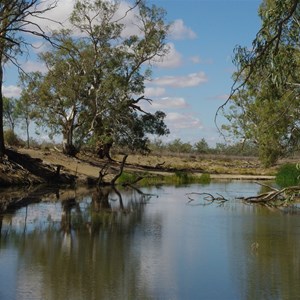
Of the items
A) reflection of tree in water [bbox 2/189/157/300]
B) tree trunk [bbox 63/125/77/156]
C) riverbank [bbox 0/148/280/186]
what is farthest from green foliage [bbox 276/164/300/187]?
tree trunk [bbox 63/125/77/156]

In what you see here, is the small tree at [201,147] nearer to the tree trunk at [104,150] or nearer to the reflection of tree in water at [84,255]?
the tree trunk at [104,150]

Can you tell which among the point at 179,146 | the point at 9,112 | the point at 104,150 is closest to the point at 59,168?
the point at 104,150

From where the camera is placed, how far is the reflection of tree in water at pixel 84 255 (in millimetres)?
6910

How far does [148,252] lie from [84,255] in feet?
3.33

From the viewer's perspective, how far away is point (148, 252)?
364 inches

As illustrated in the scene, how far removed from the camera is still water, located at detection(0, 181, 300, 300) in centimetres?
704

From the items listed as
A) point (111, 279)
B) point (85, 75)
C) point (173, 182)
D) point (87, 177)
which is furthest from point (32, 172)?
point (111, 279)

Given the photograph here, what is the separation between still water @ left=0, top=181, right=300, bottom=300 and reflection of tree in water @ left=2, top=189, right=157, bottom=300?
12 mm

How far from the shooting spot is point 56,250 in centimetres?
927

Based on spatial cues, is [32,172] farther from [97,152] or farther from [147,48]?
[147,48]

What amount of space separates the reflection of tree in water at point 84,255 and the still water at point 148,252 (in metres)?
0.01

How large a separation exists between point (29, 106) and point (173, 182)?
30.7 ft

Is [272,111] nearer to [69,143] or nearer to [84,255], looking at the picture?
[69,143]

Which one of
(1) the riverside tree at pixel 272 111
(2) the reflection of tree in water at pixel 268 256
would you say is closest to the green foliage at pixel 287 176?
(1) the riverside tree at pixel 272 111
